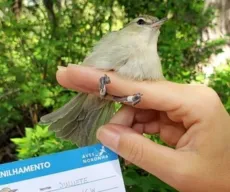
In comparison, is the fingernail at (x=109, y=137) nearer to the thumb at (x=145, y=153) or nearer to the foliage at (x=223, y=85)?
the thumb at (x=145, y=153)

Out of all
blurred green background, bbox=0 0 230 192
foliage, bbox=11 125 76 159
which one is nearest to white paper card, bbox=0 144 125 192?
foliage, bbox=11 125 76 159

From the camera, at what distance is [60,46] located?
3.56 m

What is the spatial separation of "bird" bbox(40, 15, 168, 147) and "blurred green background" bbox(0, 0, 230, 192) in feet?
2.52

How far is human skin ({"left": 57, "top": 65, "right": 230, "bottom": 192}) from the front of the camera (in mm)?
1503

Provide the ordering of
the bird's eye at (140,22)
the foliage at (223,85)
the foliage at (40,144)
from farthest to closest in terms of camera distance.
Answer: the foliage at (223,85) → the foliage at (40,144) → the bird's eye at (140,22)

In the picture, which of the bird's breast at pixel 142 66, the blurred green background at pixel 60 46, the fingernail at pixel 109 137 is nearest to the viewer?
the fingernail at pixel 109 137

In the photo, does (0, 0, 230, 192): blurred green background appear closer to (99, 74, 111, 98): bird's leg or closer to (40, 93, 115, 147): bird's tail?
(40, 93, 115, 147): bird's tail

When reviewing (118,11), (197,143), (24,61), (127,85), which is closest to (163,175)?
(197,143)

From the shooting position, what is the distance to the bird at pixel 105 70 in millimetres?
1757

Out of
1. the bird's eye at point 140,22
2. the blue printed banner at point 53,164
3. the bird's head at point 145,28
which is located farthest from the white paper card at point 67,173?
the bird's eye at point 140,22

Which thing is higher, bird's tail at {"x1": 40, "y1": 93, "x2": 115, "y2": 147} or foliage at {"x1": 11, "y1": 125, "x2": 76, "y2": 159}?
bird's tail at {"x1": 40, "y1": 93, "x2": 115, "y2": 147}

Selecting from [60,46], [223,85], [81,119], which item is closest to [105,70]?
[81,119]

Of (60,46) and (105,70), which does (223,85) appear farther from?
(105,70)

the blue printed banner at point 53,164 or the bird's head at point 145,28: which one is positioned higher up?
the bird's head at point 145,28
